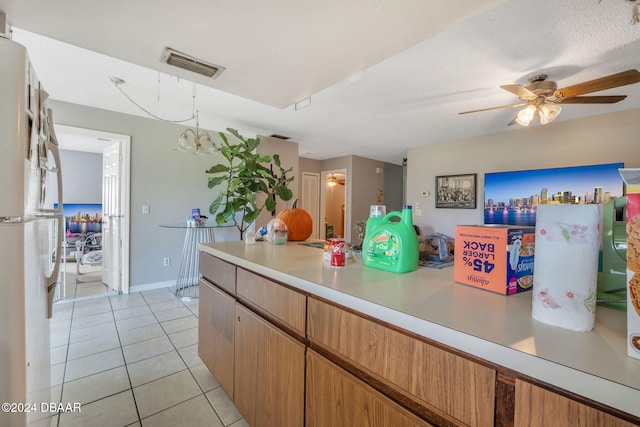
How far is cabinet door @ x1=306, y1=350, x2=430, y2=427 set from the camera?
69 centimetres

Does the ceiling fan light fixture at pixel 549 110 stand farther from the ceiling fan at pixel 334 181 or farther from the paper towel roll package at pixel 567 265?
the ceiling fan at pixel 334 181

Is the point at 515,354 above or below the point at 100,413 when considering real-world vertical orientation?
above

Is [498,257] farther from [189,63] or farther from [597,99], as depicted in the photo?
[597,99]

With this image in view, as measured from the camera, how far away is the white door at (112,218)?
11.7ft

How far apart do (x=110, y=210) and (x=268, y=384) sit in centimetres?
388

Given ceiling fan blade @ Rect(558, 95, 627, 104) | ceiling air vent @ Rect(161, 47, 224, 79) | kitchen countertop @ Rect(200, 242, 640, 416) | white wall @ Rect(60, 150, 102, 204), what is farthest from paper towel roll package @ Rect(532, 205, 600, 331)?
white wall @ Rect(60, 150, 102, 204)

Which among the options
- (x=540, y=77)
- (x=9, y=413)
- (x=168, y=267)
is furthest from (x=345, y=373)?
(x=168, y=267)

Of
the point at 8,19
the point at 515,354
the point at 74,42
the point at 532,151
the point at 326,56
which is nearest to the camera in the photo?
the point at 515,354

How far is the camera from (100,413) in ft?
5.11

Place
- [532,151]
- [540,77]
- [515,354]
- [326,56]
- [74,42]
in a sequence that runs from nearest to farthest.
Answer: [515,354]
[74,42]
[326,56]
[540,77]
[532,151]

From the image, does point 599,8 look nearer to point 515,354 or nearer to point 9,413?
point 515,354

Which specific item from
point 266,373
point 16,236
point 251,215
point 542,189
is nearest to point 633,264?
point 266,373

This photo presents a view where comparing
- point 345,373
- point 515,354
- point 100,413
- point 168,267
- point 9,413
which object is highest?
point 515,354

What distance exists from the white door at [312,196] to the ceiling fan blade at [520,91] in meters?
4.70
